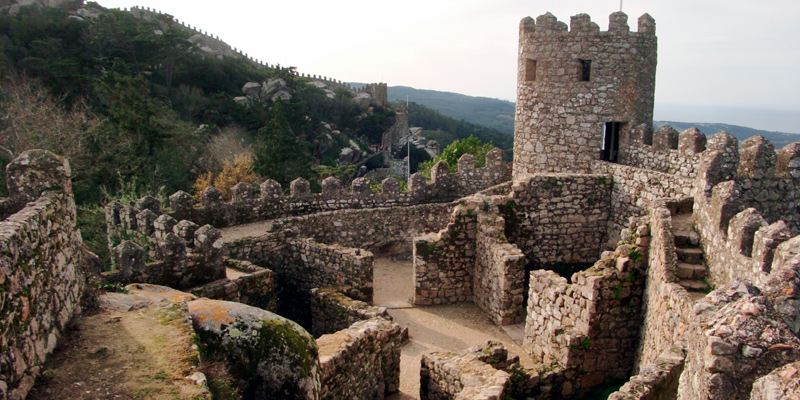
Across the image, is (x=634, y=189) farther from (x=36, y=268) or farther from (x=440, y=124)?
(x=440, y=124)

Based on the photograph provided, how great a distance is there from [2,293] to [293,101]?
46713 millimetres

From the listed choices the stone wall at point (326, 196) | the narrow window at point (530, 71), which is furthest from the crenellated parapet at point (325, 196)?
the narrow window at point (530, 71)

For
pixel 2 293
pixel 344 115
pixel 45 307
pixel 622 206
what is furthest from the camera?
pixel 344 115

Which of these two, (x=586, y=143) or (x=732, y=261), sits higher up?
(x=586, y=143)

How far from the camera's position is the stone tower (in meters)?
13.1

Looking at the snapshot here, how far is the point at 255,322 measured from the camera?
667 cm

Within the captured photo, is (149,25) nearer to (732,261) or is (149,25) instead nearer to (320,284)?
(320,284)

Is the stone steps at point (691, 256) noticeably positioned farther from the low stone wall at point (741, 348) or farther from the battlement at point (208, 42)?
the battlement at point (208, 42)

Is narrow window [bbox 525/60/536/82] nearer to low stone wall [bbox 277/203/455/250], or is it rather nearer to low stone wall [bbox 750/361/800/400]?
low stone wall [bbox 277/203/455/250]

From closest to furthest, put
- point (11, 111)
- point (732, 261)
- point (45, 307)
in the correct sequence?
point (45, 307), point (732, 261), point (11, 111)

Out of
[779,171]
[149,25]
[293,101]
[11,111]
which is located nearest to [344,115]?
[293,101]

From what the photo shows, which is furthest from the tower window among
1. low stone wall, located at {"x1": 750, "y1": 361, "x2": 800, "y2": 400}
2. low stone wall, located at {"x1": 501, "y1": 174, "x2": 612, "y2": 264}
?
low stone wall, located at {"x1": 750, "y1": 361, "x2": 800, "y2": 400}

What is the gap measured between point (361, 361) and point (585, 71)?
833 centimetres

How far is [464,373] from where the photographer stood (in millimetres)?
8188
